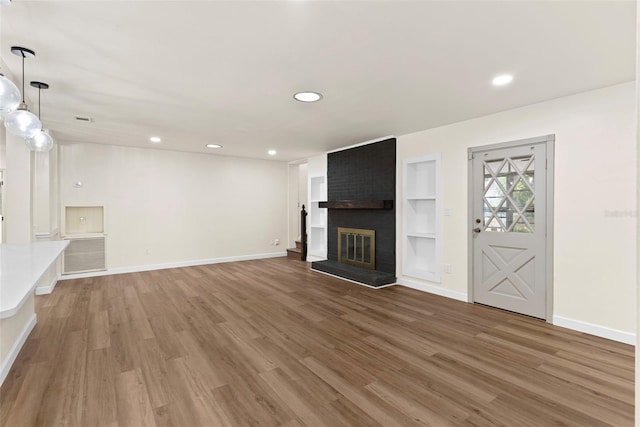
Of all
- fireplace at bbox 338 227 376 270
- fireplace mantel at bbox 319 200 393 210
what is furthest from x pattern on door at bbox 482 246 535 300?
fireplace at bbox 338 227 376 270

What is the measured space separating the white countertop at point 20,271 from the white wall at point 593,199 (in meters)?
3.75

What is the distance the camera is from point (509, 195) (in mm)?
3580

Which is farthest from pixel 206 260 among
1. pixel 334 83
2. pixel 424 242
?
pixel 334 83

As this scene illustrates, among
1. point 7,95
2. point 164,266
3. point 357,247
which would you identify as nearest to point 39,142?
point 7,95

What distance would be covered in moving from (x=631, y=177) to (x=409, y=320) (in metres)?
2.44

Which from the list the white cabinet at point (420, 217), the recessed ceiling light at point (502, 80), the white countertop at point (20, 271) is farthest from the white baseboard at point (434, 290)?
the white countertop at point (20, 271)

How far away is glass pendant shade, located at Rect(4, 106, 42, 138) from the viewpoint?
2.04m

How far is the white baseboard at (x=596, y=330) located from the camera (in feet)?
9.07

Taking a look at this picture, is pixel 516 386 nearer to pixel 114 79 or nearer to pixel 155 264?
pixel 114 79

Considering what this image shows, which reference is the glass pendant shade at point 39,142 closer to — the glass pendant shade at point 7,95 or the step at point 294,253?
the glass pendant shade at point 7,95

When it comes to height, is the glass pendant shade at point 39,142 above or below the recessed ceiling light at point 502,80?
below

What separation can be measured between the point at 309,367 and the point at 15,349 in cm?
250

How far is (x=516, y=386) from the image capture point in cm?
212

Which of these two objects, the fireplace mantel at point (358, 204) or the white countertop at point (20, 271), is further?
the fireplace mantel at point (358, 204)
